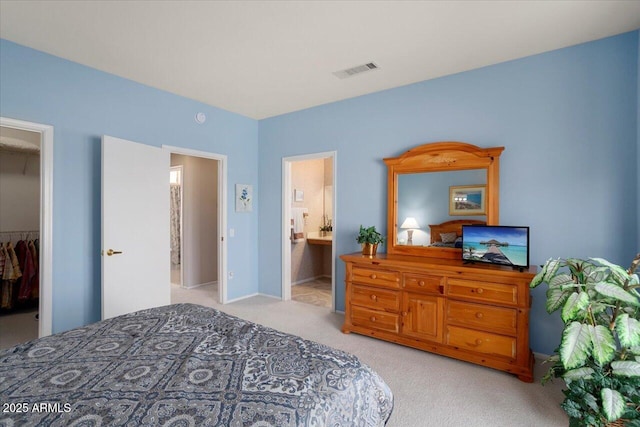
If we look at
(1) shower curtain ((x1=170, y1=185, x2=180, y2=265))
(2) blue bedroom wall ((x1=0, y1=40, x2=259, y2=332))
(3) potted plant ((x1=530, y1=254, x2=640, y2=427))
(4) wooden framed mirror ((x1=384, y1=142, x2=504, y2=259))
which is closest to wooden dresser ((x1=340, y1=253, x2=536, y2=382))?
(4) wooden framed mirror ((x1=384, y1=142, x2=504, y2=259))

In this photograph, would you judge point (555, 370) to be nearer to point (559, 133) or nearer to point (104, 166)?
point (559, 133)

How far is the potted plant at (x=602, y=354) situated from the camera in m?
1.60

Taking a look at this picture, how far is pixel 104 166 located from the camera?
9.96ft

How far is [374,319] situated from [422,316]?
19.3 inches

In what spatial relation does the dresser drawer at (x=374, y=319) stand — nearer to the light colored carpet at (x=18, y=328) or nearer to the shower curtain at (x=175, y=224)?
the light colored carpet at (x=18, y=328)

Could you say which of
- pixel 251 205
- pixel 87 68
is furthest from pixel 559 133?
pixel 87 68

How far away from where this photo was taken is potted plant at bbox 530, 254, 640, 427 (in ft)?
5.25

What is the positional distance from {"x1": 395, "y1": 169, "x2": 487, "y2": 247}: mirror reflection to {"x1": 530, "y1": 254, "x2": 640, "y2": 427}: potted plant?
135cm

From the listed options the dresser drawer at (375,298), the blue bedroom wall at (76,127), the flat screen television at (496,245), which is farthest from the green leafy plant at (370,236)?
the blue bedroom wall at (76,127)

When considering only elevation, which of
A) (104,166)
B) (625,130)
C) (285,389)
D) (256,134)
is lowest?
(285,389)

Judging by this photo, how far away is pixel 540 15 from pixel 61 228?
4286 mm

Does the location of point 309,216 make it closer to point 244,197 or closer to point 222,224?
point 244,197

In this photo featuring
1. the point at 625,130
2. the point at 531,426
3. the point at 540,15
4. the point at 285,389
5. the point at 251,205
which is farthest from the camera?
the point at 251,205

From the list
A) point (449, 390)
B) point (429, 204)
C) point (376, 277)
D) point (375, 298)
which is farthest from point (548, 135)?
point (449, 390)
